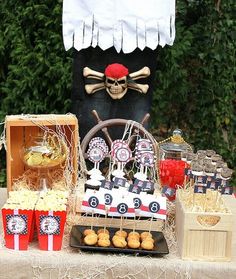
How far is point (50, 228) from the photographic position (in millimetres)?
1717

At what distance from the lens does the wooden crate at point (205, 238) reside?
1.69 m

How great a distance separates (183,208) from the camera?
1.74 meters

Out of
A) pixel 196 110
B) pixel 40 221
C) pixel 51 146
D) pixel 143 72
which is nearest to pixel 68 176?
pixel 51 146

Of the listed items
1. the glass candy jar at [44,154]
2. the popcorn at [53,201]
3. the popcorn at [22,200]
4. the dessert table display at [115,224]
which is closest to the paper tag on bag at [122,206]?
the dessert table display at [115,224]

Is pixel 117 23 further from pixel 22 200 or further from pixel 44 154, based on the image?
pixel 22 200

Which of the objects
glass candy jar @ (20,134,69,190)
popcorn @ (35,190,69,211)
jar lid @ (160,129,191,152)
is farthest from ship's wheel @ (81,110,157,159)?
popcorn @ (35,190,69,211)

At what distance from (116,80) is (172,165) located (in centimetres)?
79

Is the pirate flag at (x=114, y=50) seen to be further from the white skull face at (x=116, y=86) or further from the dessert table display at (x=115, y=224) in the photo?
the dessert table display at (x=115, y=224)

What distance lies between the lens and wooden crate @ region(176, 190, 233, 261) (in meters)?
1.69

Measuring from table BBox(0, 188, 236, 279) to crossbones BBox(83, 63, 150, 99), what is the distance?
1.29 meters

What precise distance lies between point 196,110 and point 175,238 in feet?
7.42

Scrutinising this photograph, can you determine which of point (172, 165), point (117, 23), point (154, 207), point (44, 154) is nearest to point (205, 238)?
point (154, 207)

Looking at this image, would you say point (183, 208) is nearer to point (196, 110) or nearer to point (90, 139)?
point (90, 139)

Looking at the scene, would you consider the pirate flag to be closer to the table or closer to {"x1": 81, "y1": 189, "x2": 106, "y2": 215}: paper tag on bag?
{"x1": 81, "y1": 189, "x2": 106, "y2": 215}: paper tag on bag
